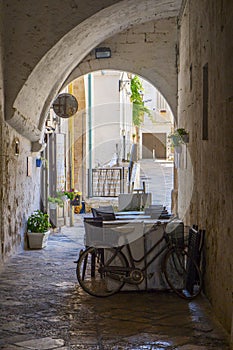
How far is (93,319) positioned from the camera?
5270 mm

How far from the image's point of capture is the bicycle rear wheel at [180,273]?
6.06 metres

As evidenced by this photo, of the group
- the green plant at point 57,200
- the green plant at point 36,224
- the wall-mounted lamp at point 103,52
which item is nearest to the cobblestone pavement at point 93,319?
the green plant at point 36,224

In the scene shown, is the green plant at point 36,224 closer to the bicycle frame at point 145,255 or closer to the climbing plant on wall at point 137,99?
the bicycle frame at point 145,255

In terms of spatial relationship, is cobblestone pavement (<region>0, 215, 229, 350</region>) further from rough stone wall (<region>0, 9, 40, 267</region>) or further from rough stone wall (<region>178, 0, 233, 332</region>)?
rough stone wall (<region>0, 9, 40, 267</region>)

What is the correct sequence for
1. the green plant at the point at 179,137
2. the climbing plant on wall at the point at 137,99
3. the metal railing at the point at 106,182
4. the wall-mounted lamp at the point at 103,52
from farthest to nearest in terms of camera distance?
the climbing plant on wall at the point at 137,99
the metal railing at the point at 106,182
the wall-mounted lamp at the point at 103,52
the green plant at the point at 179,137

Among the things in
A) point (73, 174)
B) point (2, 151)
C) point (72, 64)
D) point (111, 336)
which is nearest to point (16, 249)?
point (2, 151)

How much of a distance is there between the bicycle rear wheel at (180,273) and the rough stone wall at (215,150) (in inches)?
5.9

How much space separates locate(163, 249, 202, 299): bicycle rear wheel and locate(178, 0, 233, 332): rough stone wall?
5.9 inches

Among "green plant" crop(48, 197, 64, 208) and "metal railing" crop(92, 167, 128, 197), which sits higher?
"metal railing" crop(92, 167, 128, 197)

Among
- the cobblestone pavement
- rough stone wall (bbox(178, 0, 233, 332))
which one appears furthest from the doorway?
the cobblestone pavement

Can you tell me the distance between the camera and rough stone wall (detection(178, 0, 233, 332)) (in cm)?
474

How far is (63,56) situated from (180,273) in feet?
14.0

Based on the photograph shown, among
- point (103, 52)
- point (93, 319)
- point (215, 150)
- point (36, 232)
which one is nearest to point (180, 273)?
point (93, 319)

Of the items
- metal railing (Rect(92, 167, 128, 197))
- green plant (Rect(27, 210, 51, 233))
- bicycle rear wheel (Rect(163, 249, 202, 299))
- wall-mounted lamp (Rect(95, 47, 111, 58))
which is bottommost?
bicycle rear wheel (Rect(163, 249, 202, 299))
